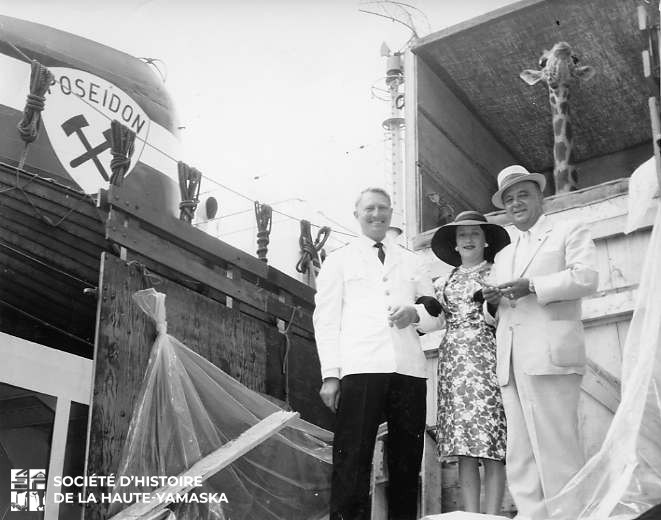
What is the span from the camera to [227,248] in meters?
5.75

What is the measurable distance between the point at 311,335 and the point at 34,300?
7.77 feet

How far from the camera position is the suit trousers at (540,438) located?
9.15 ft

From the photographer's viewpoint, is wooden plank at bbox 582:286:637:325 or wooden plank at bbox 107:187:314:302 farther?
wooden plank at bbox 107:187:314:302

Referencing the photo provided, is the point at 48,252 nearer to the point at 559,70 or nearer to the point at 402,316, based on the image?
the point at 402,316

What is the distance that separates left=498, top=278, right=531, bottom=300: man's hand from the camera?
297 cm

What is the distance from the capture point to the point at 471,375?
313 centimetres

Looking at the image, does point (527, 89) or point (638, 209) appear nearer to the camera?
point (638, 209)

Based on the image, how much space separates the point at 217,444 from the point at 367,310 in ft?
3.55

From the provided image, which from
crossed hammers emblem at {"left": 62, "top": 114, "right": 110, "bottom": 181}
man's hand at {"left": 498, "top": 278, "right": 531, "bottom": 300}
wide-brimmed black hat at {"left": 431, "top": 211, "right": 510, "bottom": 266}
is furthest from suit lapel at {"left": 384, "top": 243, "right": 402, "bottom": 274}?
crossed hammers emblem at {"left": 62, "top": 114, "right": 110, "bottom": 181}

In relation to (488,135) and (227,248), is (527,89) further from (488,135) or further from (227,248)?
(227,248)

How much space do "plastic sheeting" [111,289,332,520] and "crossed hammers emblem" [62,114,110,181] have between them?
2975 mm

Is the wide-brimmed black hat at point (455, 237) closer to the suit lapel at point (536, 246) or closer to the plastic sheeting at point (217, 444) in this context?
the suit lapel at point (536, 246)

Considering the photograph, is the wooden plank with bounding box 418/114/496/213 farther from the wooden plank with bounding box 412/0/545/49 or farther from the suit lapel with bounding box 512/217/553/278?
the suit lapel with bounding box 512/217/553/278

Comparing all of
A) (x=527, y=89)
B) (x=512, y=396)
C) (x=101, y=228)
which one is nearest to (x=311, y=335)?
(x=101, y=228)
